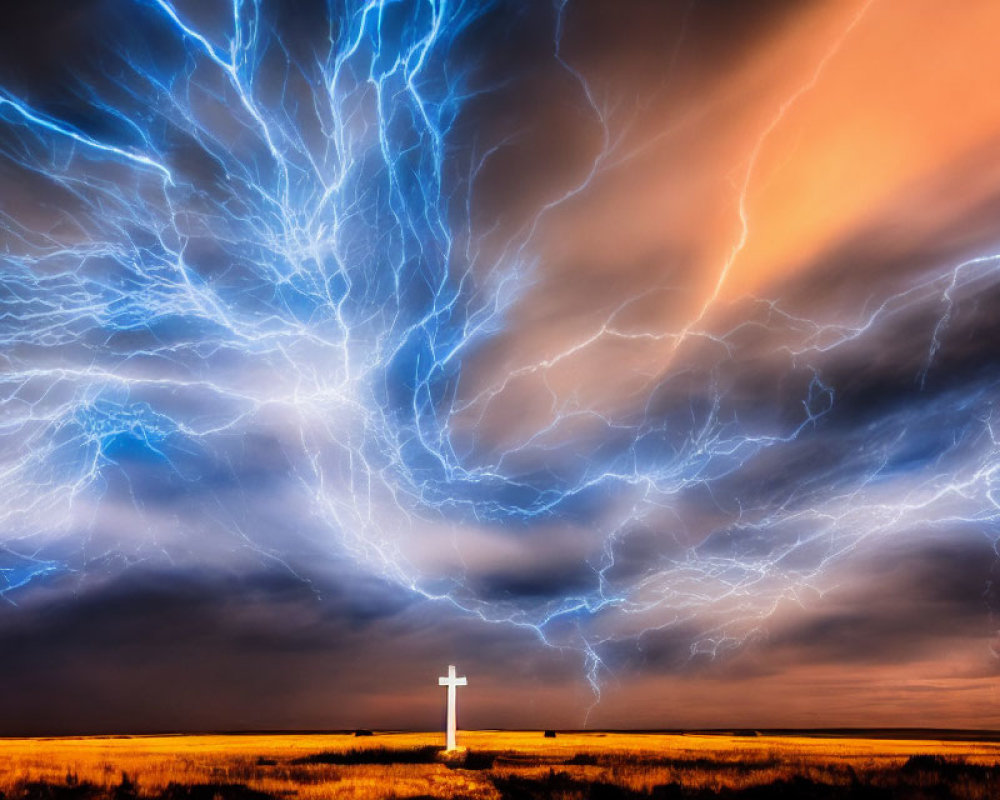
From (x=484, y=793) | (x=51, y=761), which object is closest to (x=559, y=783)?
(x=484, y=793)

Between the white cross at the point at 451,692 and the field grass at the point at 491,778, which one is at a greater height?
the white cross at the point at 451,692

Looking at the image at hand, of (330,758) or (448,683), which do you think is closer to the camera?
(330,758)

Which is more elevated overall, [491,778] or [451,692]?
[451,692]

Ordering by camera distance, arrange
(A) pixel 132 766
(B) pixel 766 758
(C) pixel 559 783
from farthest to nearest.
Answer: (B) pixel 766 758, (A) pixel 132 766, (C) pixel 559 783

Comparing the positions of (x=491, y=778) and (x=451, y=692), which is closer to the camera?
(x=491, y=778)

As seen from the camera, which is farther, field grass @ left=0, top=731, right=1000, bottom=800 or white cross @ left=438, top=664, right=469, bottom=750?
A: white cross @ left=438, top=664, right=469, bottom=750

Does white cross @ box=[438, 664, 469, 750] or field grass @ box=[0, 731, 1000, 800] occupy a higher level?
white cross @ box=[438, 664, 469, 750]

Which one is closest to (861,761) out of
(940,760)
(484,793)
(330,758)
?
(940,760)

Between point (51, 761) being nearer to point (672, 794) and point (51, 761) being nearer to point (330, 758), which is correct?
point (330, 758)

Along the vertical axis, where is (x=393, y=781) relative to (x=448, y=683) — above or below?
below

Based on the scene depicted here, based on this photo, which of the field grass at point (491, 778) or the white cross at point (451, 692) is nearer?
the field grass at point (491, 778)

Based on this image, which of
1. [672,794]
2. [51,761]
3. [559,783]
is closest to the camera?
[672,794]
